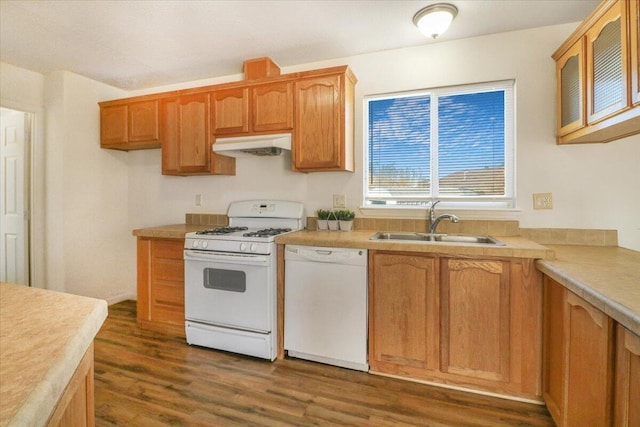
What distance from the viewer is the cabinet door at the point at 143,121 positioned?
9.98ft

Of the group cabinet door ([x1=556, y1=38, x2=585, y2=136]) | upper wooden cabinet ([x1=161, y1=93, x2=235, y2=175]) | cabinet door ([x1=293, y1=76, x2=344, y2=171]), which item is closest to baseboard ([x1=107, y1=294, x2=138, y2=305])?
upper wooden cabinet ([x1=161, y1=93, x2=235, y2=175])

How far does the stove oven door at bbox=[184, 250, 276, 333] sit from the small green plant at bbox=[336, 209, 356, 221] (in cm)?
70

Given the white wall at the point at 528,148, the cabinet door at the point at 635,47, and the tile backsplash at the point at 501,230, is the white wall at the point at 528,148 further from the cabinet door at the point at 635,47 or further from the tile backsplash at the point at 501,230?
the cabinet door at the point at 635,47

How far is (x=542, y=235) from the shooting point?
2236 millimetres

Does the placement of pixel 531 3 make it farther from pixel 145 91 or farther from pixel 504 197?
pixel 145 91

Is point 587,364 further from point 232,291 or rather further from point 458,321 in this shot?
point 232,291

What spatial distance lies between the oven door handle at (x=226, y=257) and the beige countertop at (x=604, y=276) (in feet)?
5.62

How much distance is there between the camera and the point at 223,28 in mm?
2281

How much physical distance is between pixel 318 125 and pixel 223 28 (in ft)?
3.20

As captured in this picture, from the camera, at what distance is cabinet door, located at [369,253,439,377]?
194 cm

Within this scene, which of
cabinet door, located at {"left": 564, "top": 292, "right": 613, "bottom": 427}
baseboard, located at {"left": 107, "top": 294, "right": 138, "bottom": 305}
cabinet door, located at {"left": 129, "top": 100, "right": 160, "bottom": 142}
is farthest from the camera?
baseboard, located at {"left": 107, "top": 294, "right": 138, "bottom": 305}

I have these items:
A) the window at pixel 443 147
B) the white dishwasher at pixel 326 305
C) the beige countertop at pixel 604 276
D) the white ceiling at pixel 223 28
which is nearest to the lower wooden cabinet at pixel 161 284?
the white dishwasher at pixel 326 305

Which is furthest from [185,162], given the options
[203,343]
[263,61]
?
[203,343]

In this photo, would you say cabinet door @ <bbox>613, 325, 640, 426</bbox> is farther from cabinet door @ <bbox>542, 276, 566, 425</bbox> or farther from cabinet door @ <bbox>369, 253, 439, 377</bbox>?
cabinet door @ <bbox>369, 253, 439, 377</bbox>
